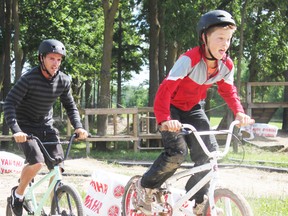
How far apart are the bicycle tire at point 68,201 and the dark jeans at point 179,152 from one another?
658mm

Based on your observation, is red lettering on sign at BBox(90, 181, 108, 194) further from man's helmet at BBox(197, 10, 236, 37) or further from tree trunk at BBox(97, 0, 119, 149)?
tree trunk at BBox(97, 0, 119, 149)

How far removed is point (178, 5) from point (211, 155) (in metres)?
15.7

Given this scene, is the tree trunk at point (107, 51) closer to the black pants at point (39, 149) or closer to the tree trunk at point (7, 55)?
the tree trunk at point (7, 55)

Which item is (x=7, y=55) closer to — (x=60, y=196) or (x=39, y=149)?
(x=39, y=149)

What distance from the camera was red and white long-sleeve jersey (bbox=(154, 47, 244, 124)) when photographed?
429 cm

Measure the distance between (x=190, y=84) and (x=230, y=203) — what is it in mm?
1071

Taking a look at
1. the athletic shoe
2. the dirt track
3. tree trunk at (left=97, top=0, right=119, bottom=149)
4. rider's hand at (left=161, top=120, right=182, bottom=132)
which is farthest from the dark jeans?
tree trunk at (left=97, top=0, right=119, bottom=149)

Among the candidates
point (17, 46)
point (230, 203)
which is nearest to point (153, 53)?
point (17, 46)

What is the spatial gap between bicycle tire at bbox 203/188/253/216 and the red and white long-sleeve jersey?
28.7 inches

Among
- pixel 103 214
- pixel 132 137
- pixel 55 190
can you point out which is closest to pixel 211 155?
pixel 55 190

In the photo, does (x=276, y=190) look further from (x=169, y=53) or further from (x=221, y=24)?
(x=169, y=53)

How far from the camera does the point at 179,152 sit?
14.9 feet

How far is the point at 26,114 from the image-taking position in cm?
516

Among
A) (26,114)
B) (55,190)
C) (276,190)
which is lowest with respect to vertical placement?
(276,190)
